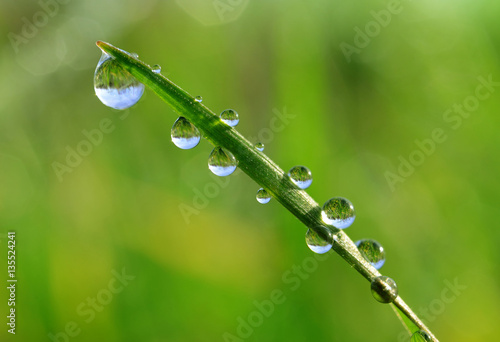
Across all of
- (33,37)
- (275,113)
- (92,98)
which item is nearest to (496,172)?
(275,113)

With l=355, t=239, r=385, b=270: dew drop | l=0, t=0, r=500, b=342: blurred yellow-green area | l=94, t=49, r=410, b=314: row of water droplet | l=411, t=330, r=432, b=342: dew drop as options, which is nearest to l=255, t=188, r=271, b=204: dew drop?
l=94, t=49, r=410, b=314: row of water droplet

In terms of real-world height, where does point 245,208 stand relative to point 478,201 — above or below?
below

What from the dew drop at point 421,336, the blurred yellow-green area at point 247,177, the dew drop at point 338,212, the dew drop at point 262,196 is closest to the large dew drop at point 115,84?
the dew drop at point 262,196

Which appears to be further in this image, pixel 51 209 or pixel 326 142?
pixel 326 142

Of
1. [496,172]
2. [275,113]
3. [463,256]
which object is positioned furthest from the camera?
[275,113]

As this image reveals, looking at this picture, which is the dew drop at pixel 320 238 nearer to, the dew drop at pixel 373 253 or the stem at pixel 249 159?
the stem at pixel 249 159

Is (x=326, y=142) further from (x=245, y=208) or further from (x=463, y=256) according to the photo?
(x=463, y=256)
